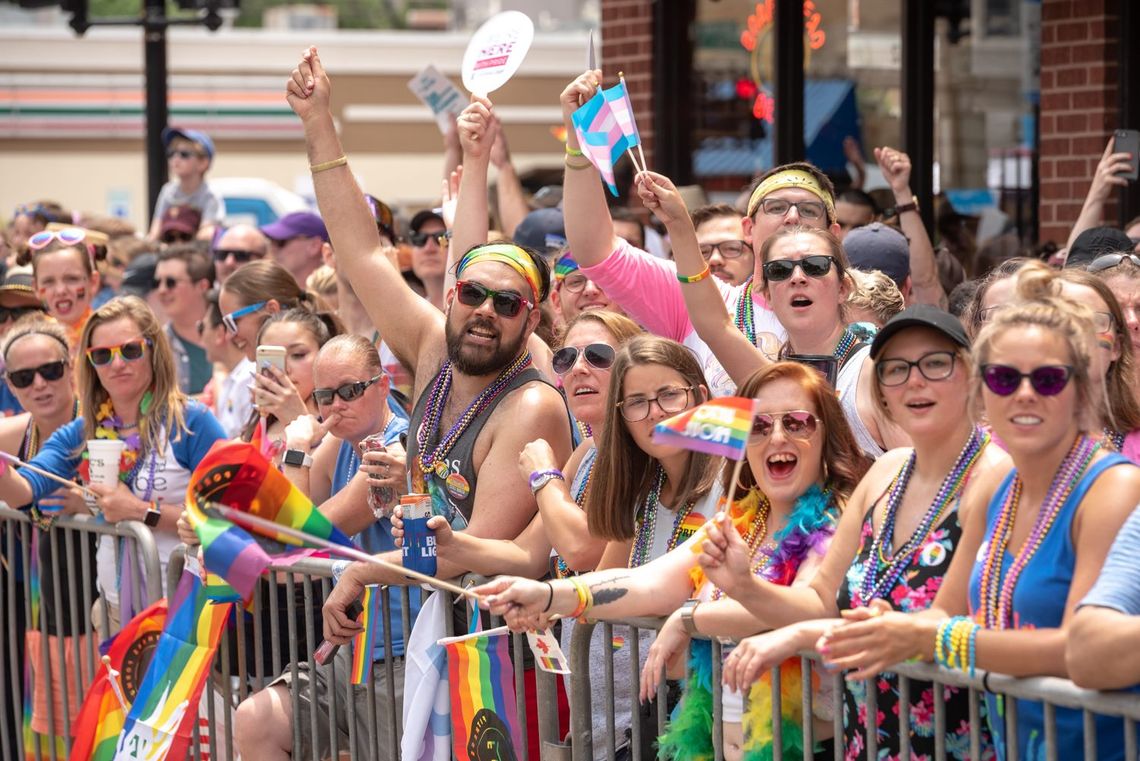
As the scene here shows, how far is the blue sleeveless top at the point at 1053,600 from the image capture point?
10.5 feet

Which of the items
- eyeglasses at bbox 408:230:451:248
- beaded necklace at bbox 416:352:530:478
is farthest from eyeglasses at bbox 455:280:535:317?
eyeglasses at bbox 408:230:451:248

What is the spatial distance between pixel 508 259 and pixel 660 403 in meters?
0.88

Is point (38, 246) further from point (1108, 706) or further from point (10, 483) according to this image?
point (1108, 706)

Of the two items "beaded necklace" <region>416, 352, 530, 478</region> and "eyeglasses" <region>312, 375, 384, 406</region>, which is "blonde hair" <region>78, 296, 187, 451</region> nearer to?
"eyeglasses" <region>312, 375, 384, 406</region>

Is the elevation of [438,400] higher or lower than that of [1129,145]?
lower

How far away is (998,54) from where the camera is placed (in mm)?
9016

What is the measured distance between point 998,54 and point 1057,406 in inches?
246

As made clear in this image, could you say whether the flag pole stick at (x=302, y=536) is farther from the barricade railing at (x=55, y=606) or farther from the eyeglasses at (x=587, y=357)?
the barricade railing at (x=55, y=606)

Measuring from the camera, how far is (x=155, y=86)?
11.8 metres

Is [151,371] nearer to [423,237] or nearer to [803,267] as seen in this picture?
[423,237]

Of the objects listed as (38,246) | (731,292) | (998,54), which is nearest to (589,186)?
(731,292)

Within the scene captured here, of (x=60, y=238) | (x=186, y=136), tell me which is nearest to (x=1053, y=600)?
(x=60, y=238)

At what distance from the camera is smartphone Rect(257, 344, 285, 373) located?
5.71 meters

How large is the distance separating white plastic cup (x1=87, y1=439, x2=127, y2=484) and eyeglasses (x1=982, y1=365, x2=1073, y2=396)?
351 cm
